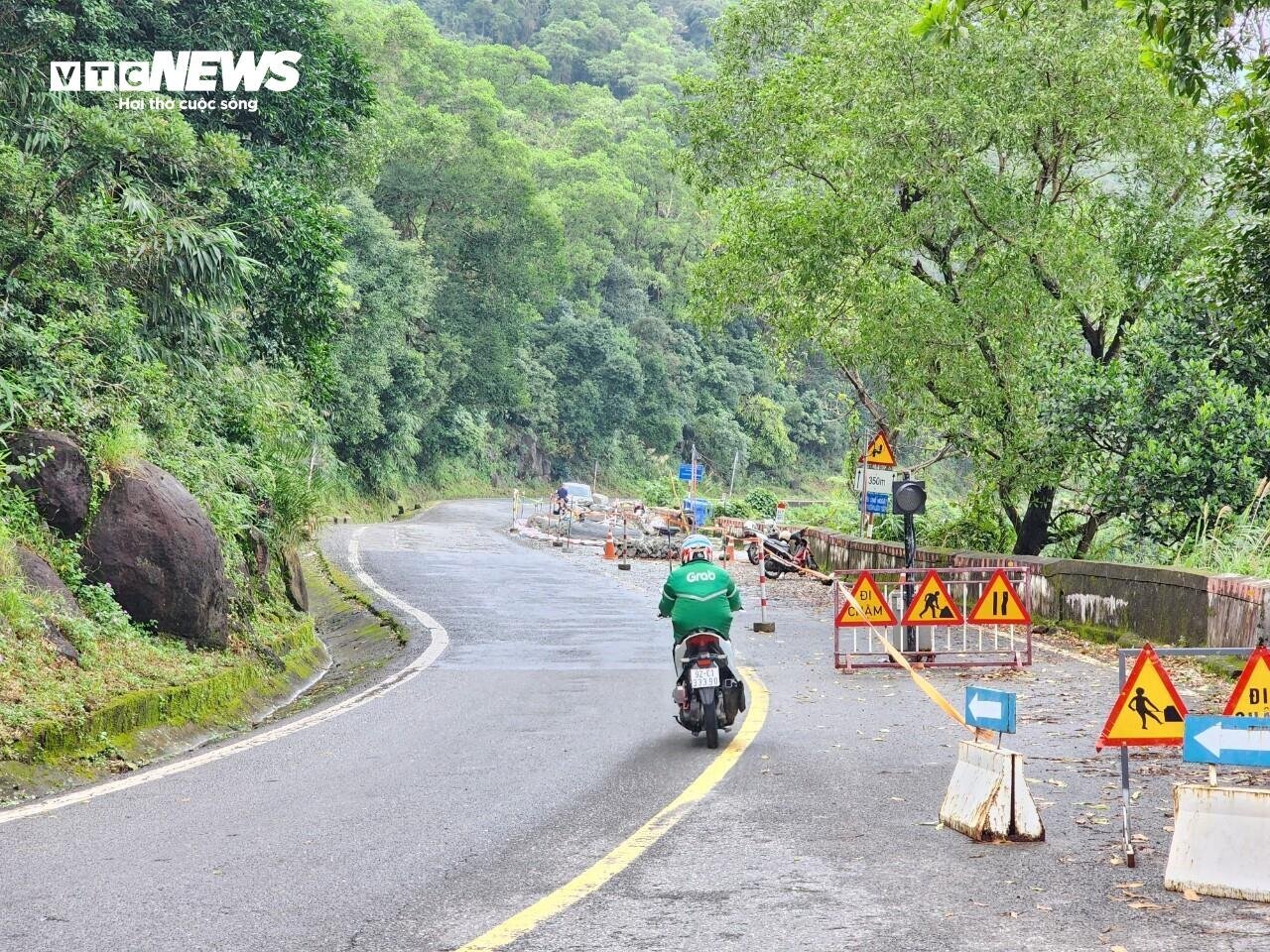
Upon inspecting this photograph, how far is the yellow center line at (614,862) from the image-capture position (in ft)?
18.5

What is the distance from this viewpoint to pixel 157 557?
1355 centimetres

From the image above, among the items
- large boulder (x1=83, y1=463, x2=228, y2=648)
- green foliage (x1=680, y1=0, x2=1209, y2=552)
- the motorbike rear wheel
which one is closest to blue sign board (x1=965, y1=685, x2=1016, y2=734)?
the motorbike rear wheel

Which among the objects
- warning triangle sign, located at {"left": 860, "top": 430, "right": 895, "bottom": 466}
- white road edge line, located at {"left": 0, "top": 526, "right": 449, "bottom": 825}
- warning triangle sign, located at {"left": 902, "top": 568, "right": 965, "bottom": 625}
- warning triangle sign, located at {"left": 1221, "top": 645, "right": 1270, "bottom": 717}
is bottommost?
white road edge line, located at {"left": 0, "top": 526, "right": 449, "bottom": 825}

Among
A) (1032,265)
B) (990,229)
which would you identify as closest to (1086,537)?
(1032,265)

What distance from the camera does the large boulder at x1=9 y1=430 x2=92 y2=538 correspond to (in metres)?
13.0

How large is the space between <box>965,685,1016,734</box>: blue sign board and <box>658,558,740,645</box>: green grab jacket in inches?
136

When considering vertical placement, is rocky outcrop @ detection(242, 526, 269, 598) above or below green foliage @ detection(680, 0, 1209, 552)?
below

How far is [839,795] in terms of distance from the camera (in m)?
8.56

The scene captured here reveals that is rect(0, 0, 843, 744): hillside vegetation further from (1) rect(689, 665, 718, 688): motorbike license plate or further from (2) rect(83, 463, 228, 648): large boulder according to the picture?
(1) rect(689, 665, 718, 688): motorbike license plate

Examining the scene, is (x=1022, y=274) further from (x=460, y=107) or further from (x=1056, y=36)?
(x=460, y=107)

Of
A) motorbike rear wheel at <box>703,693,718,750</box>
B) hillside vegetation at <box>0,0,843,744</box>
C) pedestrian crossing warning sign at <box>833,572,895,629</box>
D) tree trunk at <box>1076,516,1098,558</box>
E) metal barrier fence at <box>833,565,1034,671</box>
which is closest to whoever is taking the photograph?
motorbike rear wheel at <box>703,693,718,750</box>

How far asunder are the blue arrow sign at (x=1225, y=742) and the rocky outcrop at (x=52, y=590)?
8.55 m

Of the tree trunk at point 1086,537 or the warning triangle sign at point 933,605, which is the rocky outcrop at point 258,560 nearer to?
Result: the warning triangle sign at point 933,605

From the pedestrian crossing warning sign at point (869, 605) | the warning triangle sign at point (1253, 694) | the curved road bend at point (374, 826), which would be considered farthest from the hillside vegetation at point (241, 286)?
the warning triangle sign at point (1253, 694)
